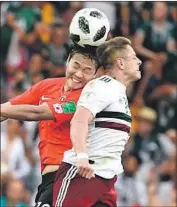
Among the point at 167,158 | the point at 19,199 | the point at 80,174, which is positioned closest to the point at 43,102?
the point at 80,174

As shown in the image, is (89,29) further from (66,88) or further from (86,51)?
(66,88)

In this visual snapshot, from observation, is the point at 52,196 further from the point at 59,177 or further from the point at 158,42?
the point at 158,42

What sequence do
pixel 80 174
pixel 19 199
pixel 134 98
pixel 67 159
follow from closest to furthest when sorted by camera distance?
pixel 80 174 < pixel 67 159 < pixel 19 199 < pixel 134 98

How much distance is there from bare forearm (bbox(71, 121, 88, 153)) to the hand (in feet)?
0.34

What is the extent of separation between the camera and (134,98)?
15328 mm

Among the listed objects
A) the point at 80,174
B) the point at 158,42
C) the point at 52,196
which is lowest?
the point at 158,42

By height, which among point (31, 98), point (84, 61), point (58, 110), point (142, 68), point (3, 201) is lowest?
point (3, 201)

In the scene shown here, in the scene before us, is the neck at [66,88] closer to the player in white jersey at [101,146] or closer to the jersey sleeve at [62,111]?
the jersey sleeve at [62,111]

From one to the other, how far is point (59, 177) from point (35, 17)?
8.76 meters

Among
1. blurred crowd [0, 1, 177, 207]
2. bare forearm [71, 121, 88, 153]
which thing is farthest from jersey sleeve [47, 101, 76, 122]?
blurred crowd [0, 1, 177, 207]

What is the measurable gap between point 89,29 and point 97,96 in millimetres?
1021

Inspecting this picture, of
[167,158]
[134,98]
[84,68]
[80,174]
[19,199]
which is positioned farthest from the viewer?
[134,98]

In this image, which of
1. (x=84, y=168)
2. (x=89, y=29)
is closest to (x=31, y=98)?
(x=89, y=29)

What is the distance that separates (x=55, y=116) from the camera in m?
7.23
